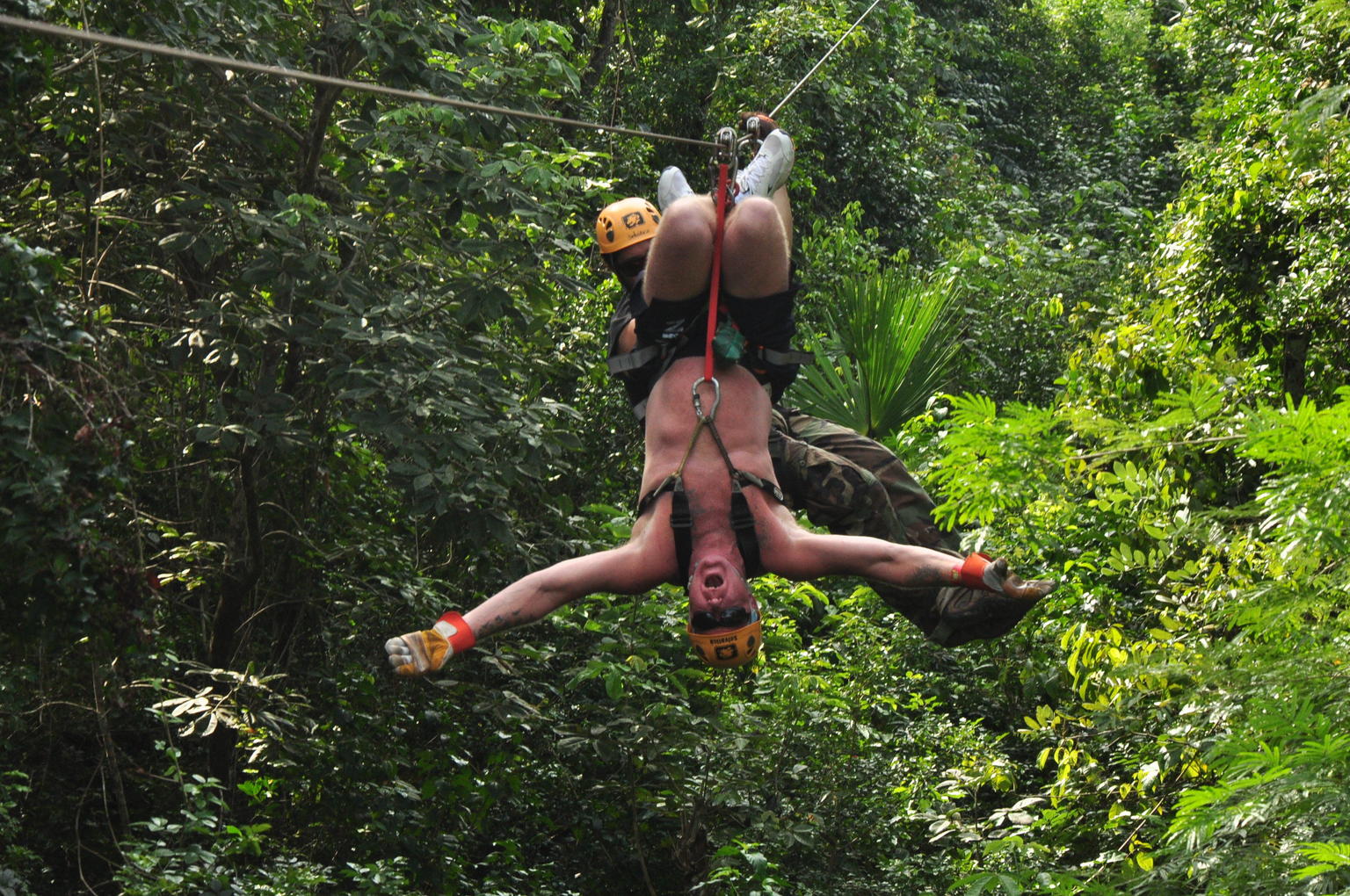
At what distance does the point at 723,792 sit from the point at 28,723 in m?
3.29

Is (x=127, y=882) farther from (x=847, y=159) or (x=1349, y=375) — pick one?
(x=847, y=159)

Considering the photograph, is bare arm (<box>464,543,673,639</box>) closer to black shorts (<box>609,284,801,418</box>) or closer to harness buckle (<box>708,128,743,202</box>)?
black shorts (<box>609,284,801,418</box>)

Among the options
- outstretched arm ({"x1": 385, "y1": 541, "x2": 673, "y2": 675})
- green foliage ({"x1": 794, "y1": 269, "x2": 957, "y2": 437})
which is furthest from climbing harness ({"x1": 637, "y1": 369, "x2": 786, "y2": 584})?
green foliage ({"x1": 794, "y1": 269, "x2": 957, "y2": 437})

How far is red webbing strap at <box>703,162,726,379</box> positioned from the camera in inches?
161

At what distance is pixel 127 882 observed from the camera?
6.00 m

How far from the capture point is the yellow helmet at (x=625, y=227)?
4.64 m

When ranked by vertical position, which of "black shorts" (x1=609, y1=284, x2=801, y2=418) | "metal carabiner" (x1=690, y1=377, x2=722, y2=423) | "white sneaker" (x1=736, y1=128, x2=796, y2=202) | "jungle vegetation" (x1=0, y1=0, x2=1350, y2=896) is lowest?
"jungle vegetation" (x1=0, y1=0, x2=1350, y2=896)

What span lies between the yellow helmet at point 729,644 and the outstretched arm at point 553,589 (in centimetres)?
23

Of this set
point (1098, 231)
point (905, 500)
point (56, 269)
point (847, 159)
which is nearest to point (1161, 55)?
point (1098, 231)

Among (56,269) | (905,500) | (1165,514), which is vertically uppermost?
(56,269)

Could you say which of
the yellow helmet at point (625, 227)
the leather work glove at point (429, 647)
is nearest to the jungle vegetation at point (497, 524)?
the leather work glove at point (429, 647)

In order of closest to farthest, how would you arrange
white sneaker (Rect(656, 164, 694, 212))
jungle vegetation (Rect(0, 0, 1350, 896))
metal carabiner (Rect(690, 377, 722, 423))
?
metal carabiner (Rect(690, 377, 722, 423)) → white sneaker (Rect(656, 164, 694, 212)) → jungle vegetation (Rect(0, 0, 1350, 896))

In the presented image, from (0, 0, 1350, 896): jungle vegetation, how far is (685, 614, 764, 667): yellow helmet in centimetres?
142

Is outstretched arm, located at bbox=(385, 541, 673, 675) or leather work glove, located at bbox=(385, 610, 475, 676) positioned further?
outstretched arm, located at bbox=(385, 541, 673, 675)
